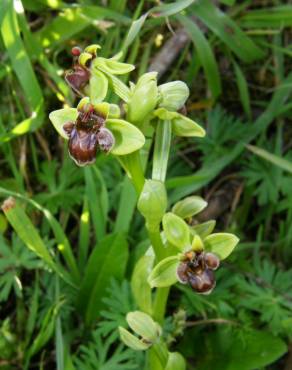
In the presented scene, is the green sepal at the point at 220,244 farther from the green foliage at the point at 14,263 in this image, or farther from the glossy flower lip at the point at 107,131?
the green foliage at the point at 14,263

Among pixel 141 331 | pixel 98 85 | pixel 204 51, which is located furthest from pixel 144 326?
pixel 204 51

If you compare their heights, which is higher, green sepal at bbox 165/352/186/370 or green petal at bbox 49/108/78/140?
green petal at bbox 49/108/78/140

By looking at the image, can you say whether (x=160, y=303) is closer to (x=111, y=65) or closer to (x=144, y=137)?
(x=144, y=137)

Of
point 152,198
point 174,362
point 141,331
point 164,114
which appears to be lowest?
point 174,362

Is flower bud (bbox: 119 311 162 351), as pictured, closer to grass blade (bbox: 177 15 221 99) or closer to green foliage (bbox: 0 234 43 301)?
green foliage (bbox: 0 234 43 301)

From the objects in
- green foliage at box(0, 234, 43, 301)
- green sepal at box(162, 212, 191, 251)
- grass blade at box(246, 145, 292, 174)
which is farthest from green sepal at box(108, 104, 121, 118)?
grass blade at box(246, 145, 292, 174)

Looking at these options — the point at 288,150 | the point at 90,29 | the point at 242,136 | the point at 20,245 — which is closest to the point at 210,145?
the point at 242,136

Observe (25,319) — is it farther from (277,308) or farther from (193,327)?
(277,308)
